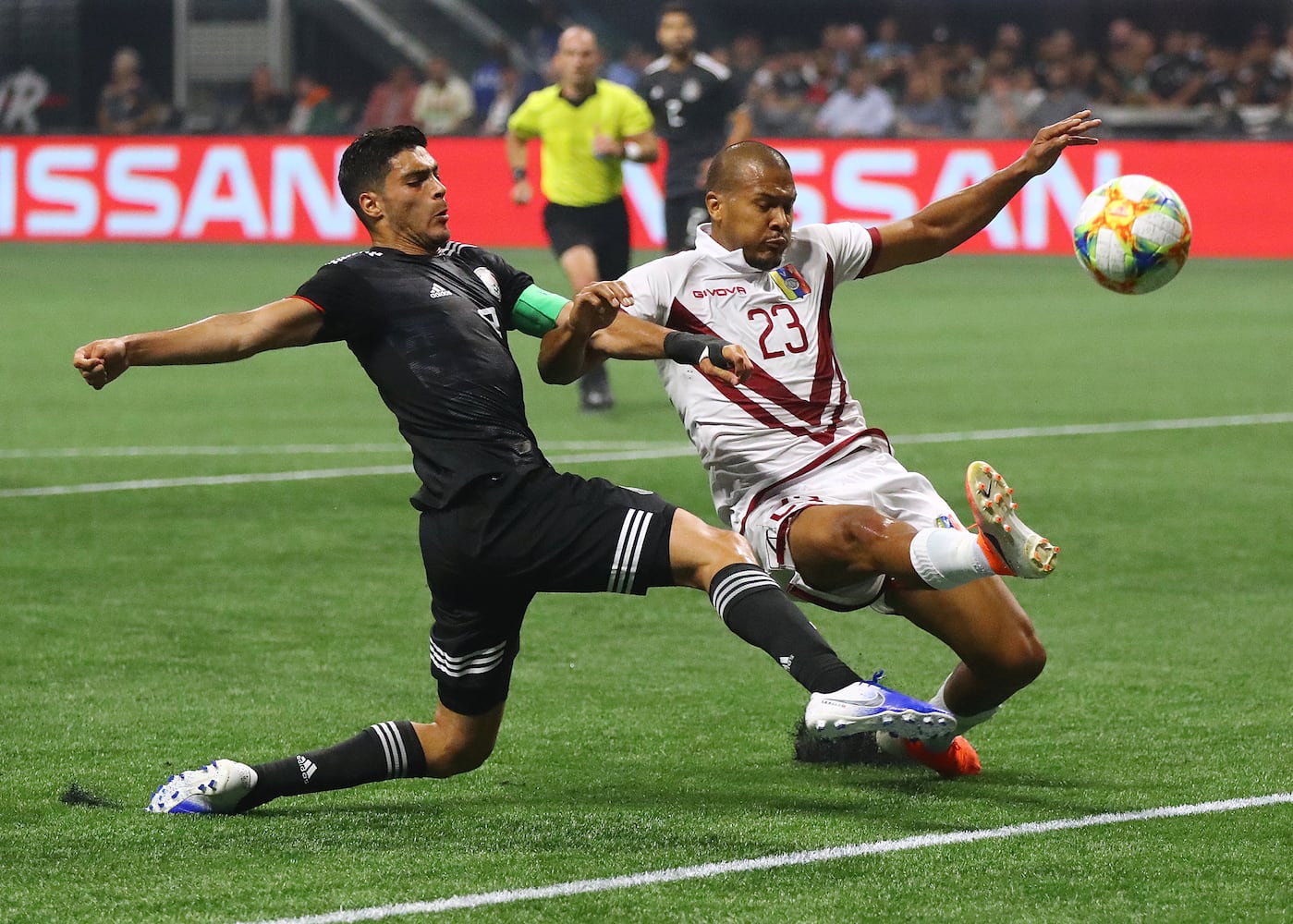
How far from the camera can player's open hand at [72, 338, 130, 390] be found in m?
4.69

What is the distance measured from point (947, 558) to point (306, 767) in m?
1.69

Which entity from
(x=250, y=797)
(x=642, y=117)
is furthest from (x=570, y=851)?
(x=642, y=117)

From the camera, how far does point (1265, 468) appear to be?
11.3 meters

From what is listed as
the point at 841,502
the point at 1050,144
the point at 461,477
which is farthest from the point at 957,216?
the point at 461,477

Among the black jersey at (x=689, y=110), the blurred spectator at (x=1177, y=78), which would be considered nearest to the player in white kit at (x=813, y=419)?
the black jersey at (x=689, y=110)

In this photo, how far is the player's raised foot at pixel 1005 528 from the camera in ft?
16.1

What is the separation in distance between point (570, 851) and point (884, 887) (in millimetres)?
765

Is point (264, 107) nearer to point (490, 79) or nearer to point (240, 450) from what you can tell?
point (490, 79)

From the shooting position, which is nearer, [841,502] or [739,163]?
[841,502]

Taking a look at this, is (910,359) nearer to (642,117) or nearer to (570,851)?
(642,117)

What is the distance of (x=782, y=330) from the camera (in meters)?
5.99

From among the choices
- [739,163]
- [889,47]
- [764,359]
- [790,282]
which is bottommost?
[764,359]

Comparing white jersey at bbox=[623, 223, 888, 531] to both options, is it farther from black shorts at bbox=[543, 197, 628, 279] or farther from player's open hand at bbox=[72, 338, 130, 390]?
black shorts at bbox=[543, 197, 628, 279]

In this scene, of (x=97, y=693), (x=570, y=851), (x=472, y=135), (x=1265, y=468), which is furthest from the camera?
(x=472, y=135)
